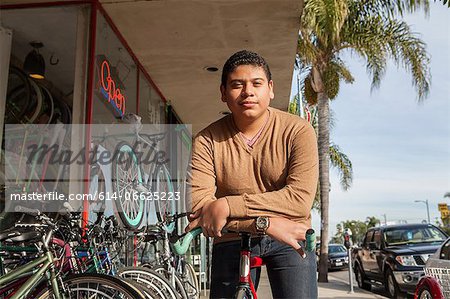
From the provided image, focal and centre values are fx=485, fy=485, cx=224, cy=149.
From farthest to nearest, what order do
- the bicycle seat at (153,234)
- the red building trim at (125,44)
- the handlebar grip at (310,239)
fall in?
1. the red building trim at (125,44)
2. the bicycle seat at (153,234)
3. the handlebar grip at (310,239)

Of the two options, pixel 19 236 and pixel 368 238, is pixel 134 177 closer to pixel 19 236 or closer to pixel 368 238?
pixel 19 236

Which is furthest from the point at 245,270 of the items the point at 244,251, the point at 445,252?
the point at 445,252

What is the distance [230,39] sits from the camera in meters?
6.87

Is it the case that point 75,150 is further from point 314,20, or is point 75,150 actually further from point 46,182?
point 314,20

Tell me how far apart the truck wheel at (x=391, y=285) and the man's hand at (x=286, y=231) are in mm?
9335

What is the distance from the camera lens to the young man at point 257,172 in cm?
177

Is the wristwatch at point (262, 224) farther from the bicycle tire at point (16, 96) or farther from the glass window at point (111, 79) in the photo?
the bicycle tire at point (16, 96)

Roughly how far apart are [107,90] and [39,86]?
818mm

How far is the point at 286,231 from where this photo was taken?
1.68 m

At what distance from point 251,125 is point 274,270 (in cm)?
Result: 57

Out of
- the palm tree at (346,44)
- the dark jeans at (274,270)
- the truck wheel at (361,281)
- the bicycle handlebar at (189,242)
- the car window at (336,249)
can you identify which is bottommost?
the truck wheel at (361,281)

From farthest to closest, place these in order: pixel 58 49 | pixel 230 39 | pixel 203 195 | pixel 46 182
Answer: pixel 230 39, pixel 58 49, pixel 46 182, pixel 203 195

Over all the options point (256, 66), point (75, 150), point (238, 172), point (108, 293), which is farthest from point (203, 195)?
point (75, 150)

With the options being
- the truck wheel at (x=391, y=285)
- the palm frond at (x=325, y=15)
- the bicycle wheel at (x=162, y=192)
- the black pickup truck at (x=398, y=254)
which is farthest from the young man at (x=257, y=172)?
the palm frond at (x=325, y=15)
